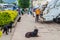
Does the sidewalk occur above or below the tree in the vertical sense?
above

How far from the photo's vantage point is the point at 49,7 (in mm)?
23203

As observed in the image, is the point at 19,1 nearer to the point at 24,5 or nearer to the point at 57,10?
the point at 24,5

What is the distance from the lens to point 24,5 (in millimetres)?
71062

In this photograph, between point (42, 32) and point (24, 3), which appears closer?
point (42, 32)

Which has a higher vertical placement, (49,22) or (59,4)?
(59,4)

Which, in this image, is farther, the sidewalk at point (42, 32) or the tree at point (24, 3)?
the tree at point (24, 3)

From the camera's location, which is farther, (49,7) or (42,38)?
(49,7)

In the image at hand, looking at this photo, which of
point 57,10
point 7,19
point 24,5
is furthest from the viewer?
point 24,5

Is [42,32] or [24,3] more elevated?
[42,32]

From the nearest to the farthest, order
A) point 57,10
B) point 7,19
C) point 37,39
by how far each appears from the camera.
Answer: point 37,39
point 7,19
point 57,10

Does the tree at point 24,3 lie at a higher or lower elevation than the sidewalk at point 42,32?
lower

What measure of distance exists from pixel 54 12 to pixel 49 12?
1.65ft

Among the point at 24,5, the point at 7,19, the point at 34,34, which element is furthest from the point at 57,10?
the point at 24,5

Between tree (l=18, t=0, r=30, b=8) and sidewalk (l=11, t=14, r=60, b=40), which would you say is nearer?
sidewalk (l=11, t=14, r=60, b=40)
